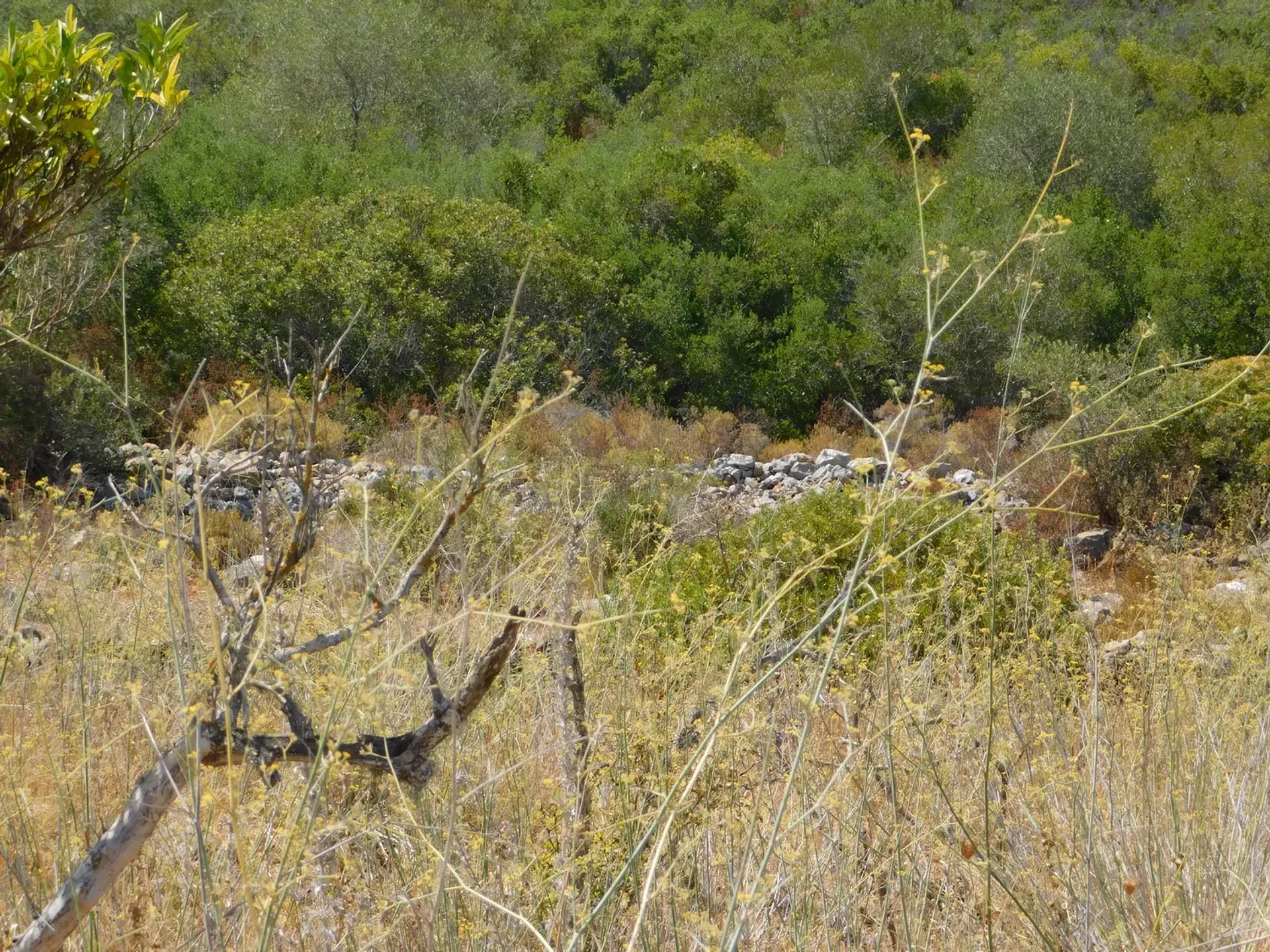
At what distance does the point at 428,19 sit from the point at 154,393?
1243cm

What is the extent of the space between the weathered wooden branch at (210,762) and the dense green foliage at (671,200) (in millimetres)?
3529

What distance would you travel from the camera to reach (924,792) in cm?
221

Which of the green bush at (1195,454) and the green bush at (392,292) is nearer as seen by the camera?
the green bush at (1195,454)

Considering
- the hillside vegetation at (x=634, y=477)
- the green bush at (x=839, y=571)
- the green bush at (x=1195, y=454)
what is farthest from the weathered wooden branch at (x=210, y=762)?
the green bush at (x=1195, y=454)

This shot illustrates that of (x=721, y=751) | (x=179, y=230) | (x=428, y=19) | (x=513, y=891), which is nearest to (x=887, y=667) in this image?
(x=721, y=751)

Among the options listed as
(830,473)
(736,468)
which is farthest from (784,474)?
(830,473)

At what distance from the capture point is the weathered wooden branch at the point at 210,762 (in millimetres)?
1288

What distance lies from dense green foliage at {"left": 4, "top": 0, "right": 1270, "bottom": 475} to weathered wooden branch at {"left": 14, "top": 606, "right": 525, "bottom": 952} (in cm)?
353

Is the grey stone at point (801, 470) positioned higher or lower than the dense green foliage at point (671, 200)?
lower

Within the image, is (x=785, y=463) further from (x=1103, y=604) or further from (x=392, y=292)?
(x=1103, y=604)

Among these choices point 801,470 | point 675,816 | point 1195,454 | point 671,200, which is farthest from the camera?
point 671,200

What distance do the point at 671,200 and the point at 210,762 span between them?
38.1ft

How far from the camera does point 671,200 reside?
12.5 m

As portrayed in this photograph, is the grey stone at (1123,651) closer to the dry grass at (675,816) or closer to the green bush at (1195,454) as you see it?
the dry grass at (675,816)
